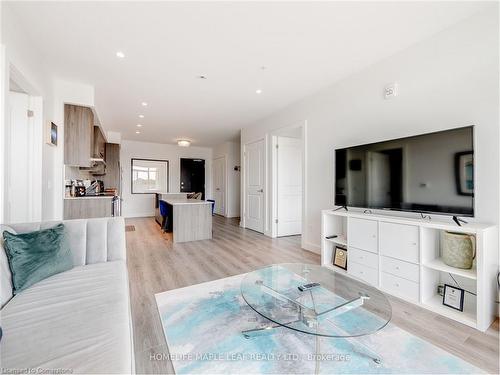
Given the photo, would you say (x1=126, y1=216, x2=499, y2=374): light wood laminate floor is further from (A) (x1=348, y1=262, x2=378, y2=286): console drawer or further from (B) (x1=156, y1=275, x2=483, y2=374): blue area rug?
(A) (x1=348, y1=262, x2=378, y2=286): console drawer

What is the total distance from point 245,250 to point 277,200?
1425mm

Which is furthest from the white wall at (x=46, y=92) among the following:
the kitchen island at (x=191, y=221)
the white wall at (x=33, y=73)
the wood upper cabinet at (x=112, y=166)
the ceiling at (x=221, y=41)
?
the wood upper cabinet at (x=112, y=166)

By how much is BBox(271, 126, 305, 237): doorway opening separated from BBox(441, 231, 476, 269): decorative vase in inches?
109

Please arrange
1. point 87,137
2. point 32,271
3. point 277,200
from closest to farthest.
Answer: point 32,271, point 87,137, point 277,200

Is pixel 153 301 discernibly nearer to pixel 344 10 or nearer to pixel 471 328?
pixel 471 328

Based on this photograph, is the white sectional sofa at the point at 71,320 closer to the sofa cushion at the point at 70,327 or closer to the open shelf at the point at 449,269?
the sofa cushion at the point at 70,327

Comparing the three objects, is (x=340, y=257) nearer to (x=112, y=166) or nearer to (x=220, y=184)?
(x=220, y=184)

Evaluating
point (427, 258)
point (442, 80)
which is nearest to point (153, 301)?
point (427, 258)

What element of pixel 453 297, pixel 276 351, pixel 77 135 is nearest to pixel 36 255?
pixel 276 351

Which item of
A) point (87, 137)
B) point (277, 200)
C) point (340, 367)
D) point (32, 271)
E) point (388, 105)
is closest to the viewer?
point (340, 367)

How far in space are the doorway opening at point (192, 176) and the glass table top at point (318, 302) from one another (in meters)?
6.67

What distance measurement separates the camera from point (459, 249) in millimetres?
1869

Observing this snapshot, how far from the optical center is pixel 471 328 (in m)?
1.72

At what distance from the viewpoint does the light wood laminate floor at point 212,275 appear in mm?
1493
